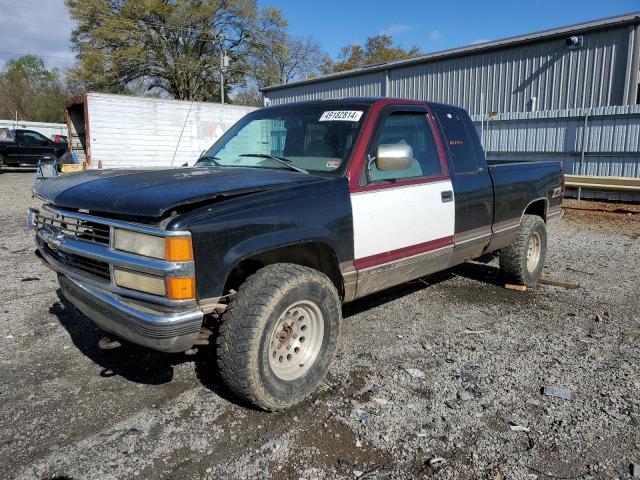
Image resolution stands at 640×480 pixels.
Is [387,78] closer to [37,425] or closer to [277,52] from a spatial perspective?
[37,425]

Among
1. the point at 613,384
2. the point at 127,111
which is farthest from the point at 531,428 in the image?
the point at 127,111

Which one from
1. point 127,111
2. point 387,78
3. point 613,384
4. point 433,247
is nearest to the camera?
point 613,384

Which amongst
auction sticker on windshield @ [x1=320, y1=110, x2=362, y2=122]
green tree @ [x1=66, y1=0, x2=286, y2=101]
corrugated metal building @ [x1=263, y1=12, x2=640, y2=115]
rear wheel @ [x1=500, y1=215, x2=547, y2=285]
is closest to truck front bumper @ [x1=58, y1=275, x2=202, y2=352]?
auction sticker on windshield @ [x1=320, y1=110, x2=362, y2=122]

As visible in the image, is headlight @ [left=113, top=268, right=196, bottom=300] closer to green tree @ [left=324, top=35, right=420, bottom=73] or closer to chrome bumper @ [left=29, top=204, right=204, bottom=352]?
chrome bumper @ [left=29, top=204, right=204, bottom=352]

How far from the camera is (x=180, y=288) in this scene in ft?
8.15

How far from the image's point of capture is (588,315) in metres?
4.79

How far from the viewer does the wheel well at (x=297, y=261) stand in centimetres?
304

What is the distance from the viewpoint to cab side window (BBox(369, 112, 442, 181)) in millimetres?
3764

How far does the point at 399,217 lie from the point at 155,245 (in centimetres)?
186

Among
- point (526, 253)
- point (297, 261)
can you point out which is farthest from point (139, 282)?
point (526, 253)

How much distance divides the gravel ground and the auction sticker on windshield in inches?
71.0

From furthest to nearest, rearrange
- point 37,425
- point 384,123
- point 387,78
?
1. point 387,78
2. point 384,123
3. point 37,425

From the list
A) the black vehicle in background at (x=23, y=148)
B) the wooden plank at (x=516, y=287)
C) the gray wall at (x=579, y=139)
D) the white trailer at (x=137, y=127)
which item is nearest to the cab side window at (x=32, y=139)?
the black vehicle in background at (x=23, y=148)

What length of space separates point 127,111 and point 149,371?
Result: 44.8 ft
